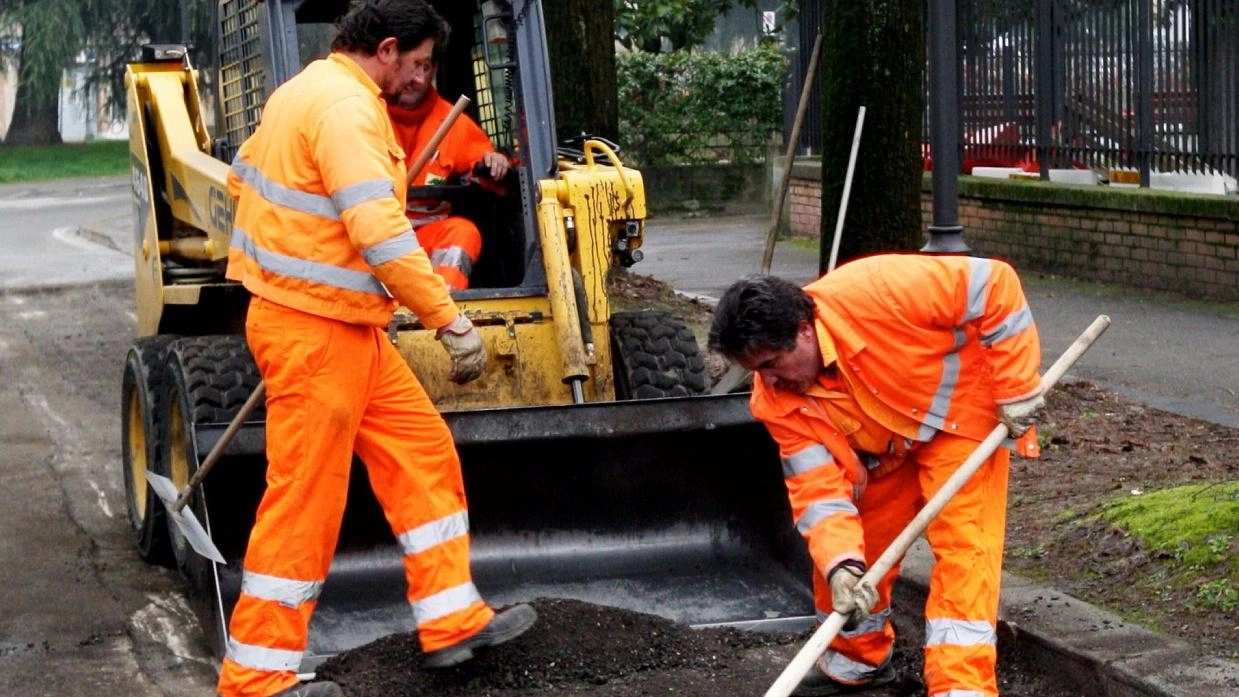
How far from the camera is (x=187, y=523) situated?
17.6ft

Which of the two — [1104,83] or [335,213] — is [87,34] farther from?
[335,213]

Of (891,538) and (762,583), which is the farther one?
(762,583)

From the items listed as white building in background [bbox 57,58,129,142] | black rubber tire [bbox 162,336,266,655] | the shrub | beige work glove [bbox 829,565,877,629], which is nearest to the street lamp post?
black rubber tire [bbox 162,336,266,655]

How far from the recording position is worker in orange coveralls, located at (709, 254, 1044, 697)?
4207 mm

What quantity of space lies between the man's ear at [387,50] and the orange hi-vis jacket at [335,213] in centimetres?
7

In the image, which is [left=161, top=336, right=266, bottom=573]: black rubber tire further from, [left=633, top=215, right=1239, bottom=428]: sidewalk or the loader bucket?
[left=633, top=215, right=1239, bottom=428]: sidewalk

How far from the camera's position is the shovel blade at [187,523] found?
5.14 metres

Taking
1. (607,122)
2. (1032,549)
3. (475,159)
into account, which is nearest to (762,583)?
(1032,549)

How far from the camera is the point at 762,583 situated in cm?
559

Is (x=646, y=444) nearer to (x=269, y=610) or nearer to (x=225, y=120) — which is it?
(x=269, y=610)

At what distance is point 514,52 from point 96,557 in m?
2.46

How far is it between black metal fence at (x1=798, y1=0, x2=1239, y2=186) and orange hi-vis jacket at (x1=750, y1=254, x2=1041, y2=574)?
290 inches

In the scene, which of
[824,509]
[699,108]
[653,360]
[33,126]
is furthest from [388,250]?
[33,126]

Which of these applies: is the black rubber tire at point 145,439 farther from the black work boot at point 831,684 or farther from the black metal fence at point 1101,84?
the black metal fence at point 1101,84
